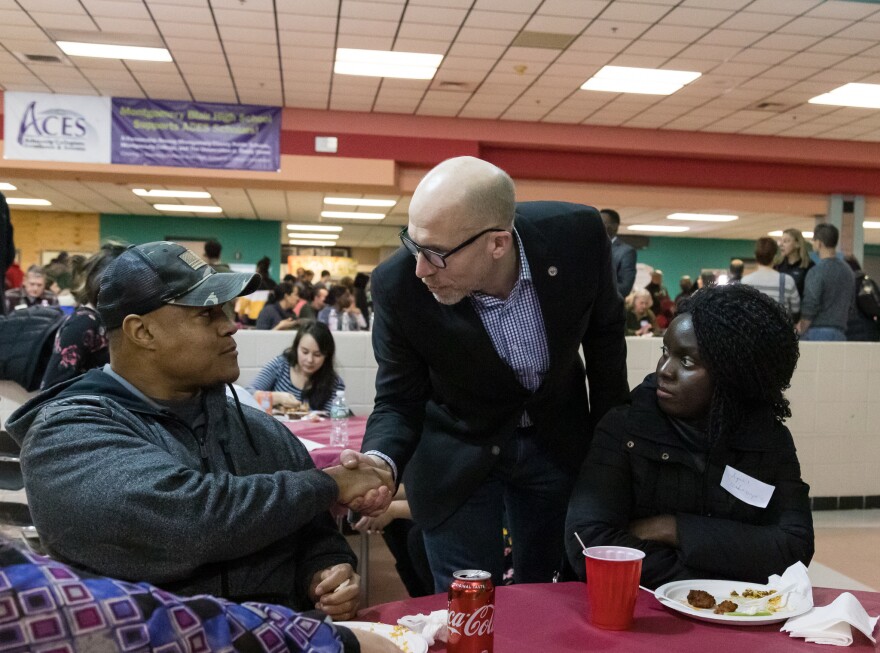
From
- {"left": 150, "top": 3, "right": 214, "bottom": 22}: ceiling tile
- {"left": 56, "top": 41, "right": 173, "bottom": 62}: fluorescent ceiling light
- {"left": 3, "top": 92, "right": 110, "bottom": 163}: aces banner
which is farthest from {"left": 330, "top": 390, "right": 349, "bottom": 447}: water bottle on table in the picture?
{"left": 3, "top": 92, "right": 110, "bottom": 163}: aces banner

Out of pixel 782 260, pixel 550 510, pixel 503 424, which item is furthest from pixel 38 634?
pixel 782 260

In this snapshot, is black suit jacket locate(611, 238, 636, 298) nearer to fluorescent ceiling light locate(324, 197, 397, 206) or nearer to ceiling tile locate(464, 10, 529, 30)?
ceiling tile locate(464, 10, 529, 30)

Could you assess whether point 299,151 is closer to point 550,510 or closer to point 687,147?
point 687,147

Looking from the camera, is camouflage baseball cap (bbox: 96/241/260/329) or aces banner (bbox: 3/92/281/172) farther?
aces banner (bbox: 3/92/281/172)

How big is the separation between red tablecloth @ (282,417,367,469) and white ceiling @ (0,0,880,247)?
156 inches

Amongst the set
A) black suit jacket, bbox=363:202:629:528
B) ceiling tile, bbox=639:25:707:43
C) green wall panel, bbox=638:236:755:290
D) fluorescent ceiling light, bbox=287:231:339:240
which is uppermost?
ceiling tile, bbox=639:25:707:43

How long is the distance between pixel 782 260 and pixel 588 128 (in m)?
4.49

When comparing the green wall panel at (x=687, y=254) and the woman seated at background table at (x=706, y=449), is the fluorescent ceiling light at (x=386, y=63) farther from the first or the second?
the green wall panel at (x=687, y=254)

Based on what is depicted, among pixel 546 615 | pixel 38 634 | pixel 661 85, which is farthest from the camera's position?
pixel 661 85

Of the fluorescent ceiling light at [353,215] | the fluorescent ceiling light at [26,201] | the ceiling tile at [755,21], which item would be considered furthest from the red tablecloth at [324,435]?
the fluorescent ceiling light at [26,201]

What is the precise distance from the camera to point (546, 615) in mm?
1435

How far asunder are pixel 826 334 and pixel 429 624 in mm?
6367

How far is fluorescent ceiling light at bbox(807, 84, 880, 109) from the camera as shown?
9141mm

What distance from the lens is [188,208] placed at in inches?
650
